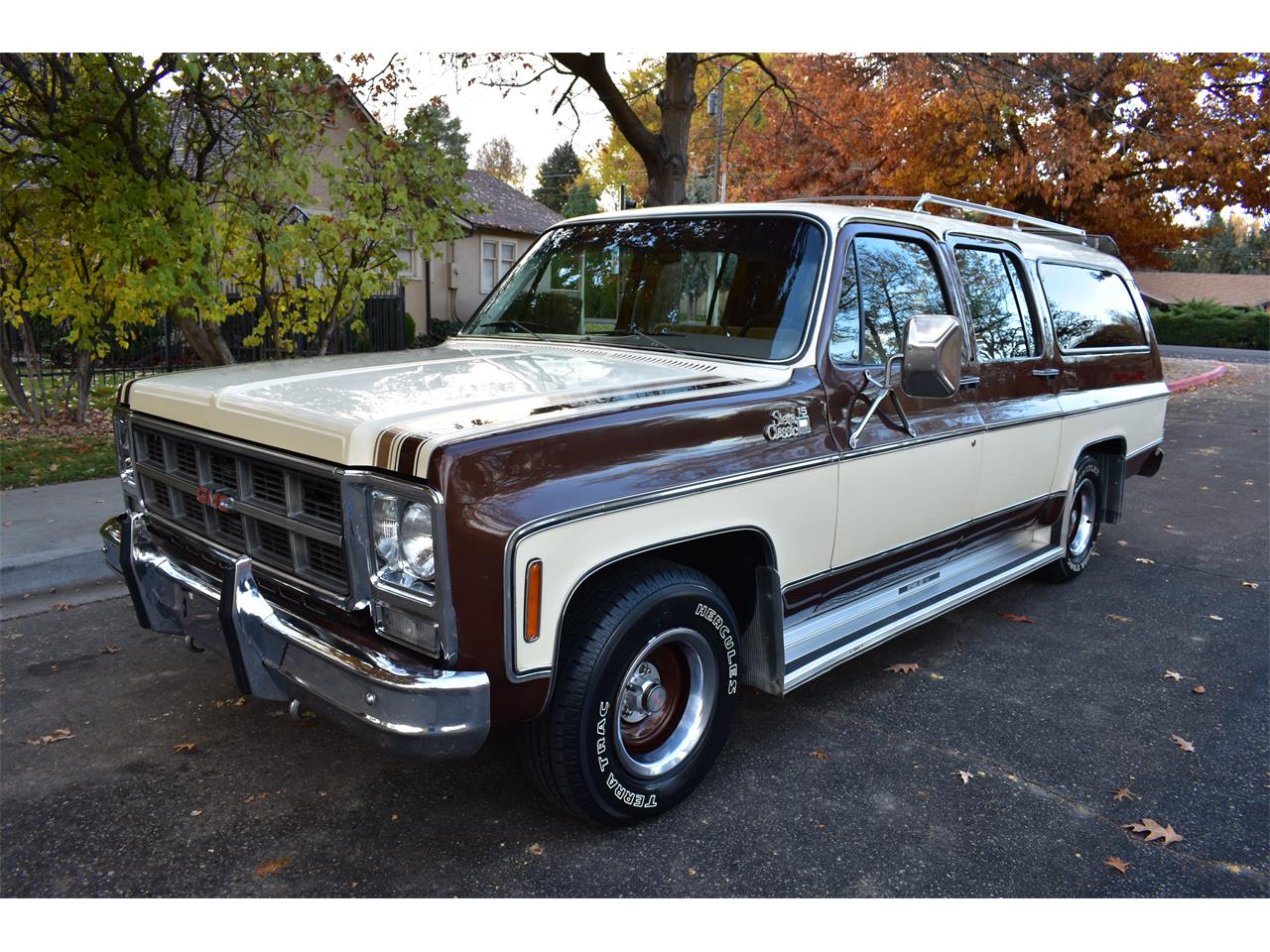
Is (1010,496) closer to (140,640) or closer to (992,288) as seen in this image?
(992,288)

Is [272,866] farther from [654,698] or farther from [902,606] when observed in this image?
[902,606]

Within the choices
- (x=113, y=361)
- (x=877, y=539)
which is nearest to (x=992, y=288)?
(x=877, y=539)

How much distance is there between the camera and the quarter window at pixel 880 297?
153 inches

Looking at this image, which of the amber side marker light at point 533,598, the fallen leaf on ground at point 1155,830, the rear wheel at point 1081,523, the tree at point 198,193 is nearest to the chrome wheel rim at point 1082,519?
the rear wheel at point 1081,523

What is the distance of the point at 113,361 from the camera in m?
14.5

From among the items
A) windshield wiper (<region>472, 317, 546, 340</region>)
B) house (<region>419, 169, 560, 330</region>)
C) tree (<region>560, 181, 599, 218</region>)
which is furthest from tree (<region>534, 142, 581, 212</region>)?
windshield wiper (<region>472, 317, 546, 340</region>)

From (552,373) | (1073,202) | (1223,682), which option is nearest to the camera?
(552,373)

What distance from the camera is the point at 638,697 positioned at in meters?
3.20

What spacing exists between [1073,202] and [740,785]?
57.3ft

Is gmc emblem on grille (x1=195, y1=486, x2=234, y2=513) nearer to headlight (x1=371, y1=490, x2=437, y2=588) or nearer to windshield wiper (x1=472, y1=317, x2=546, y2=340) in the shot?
headlight (x1=371, y1=490, x2=437, y2=588)

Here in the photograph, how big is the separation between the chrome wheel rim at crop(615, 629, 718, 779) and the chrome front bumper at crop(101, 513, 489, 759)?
718 millimetres

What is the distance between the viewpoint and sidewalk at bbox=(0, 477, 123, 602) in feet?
17.8

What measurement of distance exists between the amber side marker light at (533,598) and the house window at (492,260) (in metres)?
25.2

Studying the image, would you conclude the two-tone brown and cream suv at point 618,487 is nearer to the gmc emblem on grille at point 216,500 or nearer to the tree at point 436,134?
the gmc emblem on grille at point 216,500
